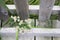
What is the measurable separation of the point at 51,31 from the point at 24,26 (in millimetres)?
268

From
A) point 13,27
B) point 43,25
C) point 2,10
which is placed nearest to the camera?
point 2,10

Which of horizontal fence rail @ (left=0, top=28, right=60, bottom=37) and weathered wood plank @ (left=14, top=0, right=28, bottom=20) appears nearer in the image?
weathered wood plank @ (left=14, top=0, right=28, bottom=20)

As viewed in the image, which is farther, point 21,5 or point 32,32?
point 32,32

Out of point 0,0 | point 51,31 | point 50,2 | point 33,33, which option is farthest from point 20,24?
point 50,2

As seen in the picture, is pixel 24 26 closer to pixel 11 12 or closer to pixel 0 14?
pixel 11 12

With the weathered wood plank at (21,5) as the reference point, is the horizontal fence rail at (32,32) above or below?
below

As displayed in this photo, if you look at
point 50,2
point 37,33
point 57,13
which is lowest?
point 37,33

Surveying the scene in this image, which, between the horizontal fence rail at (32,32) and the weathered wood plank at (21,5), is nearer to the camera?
the weathered wood plank at (21,5)

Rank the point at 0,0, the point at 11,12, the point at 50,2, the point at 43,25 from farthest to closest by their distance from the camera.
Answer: the point at 43,25
the point at 11,12
the point at 0,0
the point at 50,2

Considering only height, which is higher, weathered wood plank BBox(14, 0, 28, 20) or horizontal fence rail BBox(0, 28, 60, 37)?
weathered wood plank BBox(14, 0, 28, 20)

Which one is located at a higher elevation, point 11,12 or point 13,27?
point 11,12

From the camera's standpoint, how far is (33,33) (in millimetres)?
1578

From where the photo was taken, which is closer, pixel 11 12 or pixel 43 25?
pixel 11 12

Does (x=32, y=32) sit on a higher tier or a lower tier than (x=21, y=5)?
lower
